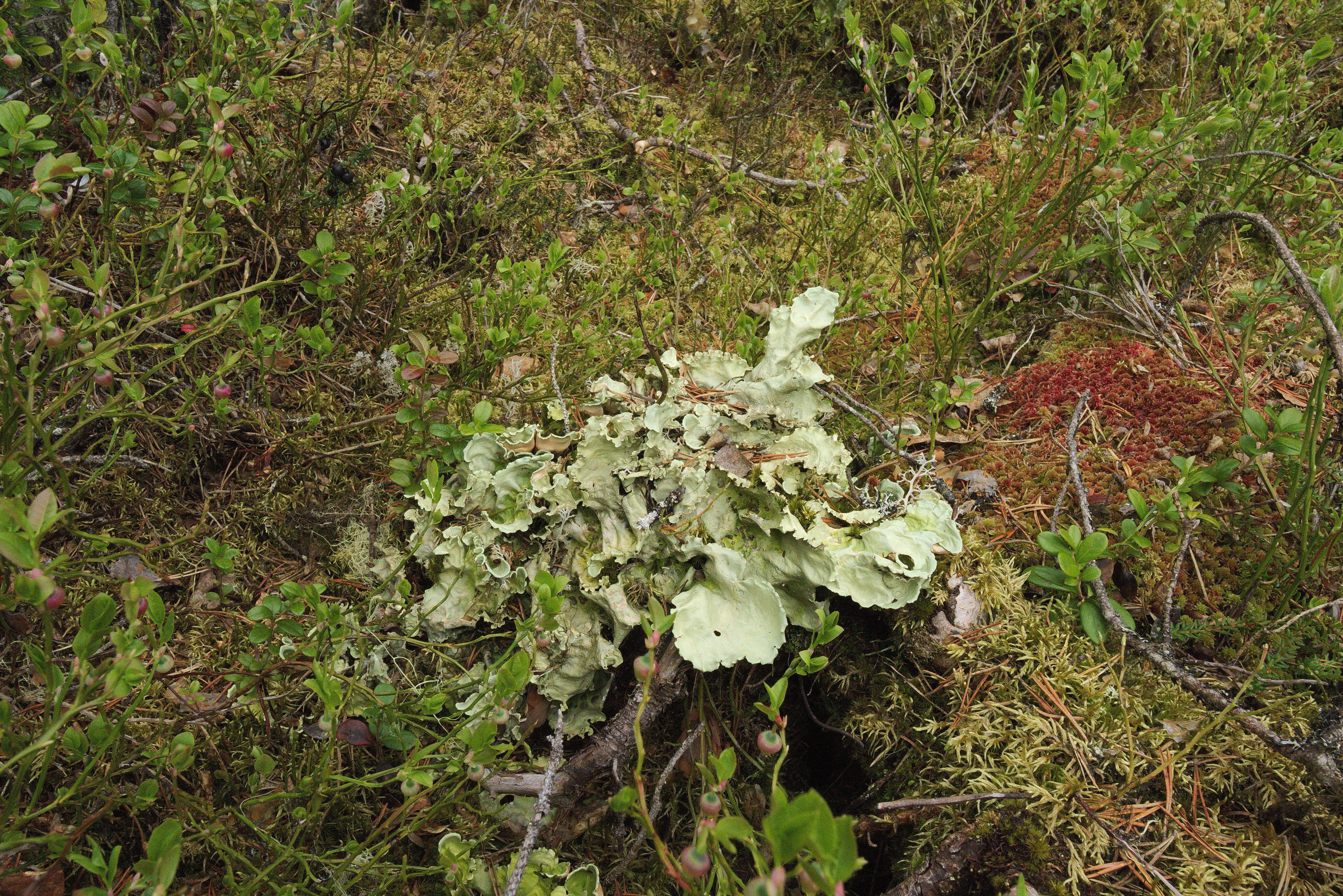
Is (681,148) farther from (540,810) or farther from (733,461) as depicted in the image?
(540,810)

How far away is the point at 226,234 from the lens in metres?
2.46

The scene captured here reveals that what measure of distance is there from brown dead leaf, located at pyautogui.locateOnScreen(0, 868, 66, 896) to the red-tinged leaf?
A: 58cm

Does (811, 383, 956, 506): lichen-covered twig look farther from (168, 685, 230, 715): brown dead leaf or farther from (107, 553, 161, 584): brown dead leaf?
(107, 553, 161, 584): brown dead leaf

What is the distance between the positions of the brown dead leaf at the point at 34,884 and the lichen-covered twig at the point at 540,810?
0.89 metres

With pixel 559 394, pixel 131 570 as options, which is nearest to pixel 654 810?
pixel 559 394

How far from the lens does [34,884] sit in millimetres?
1487

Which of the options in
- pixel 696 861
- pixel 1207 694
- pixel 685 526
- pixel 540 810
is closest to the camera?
pixel 696 861

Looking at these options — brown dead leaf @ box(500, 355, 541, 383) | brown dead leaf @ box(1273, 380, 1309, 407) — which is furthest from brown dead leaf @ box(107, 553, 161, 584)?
brown dead leaf @ box(1273, 380, 1309, 407)

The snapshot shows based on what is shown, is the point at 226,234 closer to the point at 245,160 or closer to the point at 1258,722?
the point at 245,160

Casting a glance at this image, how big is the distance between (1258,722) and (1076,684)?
A: 43 centimetres

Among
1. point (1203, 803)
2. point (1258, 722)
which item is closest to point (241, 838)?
point (1203, 803)

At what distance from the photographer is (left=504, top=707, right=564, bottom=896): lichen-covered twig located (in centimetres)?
161

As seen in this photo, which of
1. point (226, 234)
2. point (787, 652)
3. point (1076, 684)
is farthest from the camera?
point (226, 234)

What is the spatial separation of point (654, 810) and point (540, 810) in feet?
1.20
